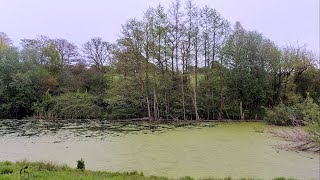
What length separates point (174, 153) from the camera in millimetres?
12164

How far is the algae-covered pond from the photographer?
946 cm

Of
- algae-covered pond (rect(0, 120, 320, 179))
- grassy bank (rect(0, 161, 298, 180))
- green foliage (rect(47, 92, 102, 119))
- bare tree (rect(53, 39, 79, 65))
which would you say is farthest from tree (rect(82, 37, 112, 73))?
grassy bank (rect(0, 161, 298, 180))

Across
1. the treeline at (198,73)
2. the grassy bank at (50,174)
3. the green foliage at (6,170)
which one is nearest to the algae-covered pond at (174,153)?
the grassy bank at (50,174)

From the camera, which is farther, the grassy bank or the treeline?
the treeline

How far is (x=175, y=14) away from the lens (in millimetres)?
27312

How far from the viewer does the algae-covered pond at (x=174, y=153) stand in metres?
9.46

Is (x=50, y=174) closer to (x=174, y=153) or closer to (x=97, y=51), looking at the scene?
(x=174, y=153)

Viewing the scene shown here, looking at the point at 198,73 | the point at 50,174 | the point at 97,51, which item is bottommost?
the point at 50,174

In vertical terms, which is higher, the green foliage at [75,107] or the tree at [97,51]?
the tree at [97,51]

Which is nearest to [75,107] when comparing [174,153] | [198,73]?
[198,73]

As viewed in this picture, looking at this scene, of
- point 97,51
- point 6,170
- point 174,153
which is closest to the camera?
point 6,170

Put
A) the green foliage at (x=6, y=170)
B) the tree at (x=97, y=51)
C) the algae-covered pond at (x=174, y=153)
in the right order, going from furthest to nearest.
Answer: the tree at (x=97, y=51), the algae-covered pond at (x=174, y=153), the green foliage at (x=6, y=170)

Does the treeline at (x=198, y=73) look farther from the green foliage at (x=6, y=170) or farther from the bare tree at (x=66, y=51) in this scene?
the green foliage at (x=6, y=170)

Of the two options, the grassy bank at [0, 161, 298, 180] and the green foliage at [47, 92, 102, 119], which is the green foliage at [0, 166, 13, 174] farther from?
the green foliage at [47, 92, 102, 119]
